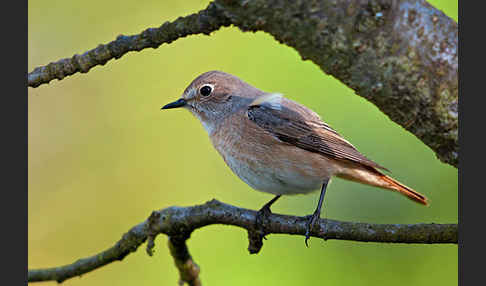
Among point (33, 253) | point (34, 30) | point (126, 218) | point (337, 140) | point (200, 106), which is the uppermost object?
point (34, 30)

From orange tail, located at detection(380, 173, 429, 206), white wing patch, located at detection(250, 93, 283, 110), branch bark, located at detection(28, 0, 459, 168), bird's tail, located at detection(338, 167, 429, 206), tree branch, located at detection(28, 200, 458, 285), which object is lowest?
tree branch, located at detection(28, 200, 458, 285)

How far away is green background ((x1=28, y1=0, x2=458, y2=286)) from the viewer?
15.8ft

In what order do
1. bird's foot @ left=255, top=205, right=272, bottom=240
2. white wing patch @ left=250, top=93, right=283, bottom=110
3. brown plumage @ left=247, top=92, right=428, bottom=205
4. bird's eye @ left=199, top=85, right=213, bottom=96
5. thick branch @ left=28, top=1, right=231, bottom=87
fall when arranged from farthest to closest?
bird's eye @ left=199, top=85, right=213, bottom=96 → white wing patch @ left=250, top=93, right=283, bottom=110 → brown plumage @ left=247, top=92, right=428, bottom=205 → bird's foot @ left=255, top=205, right=272, bottom=240 → thick branch @ left=28, top=1, right=231, bottom=87

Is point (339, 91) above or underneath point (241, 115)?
above

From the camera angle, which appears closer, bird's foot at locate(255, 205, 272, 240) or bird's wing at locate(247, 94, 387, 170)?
bird's foot at locate(255, 205, 272, 240)

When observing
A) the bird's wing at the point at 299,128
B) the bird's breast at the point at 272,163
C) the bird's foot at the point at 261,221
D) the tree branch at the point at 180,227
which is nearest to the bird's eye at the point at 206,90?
the bird's wing at the point at 299,128

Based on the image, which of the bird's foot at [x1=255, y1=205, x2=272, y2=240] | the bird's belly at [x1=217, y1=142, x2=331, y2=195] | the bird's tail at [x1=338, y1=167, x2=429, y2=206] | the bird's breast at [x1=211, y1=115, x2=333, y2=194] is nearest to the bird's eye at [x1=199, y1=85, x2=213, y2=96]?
the bird's breast at [x1=211, y1=115, x2=333, y2=194]

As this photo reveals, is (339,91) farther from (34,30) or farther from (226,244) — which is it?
(34,30)

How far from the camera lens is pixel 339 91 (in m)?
4.91

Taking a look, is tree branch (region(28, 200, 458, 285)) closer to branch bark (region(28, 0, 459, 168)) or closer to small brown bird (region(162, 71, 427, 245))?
small brown bird (region(162, 71, 427, 245))

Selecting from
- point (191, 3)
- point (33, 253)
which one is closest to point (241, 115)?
point (191, 3)

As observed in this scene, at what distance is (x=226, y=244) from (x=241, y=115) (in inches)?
59.2

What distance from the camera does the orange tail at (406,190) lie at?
13.1 feet

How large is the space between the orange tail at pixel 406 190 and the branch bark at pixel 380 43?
1657mm
